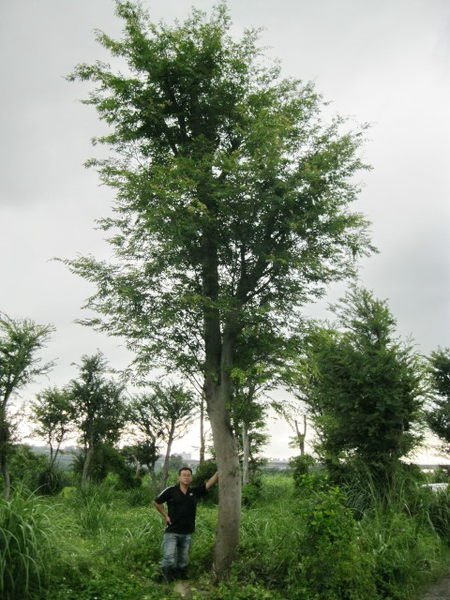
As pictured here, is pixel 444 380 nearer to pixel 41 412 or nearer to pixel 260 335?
pixel 260 335

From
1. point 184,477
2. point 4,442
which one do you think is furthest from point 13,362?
point 184,477

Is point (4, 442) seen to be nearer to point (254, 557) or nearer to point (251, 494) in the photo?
point (251, 494)

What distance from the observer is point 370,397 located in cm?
1060

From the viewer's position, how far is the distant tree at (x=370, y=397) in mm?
10266

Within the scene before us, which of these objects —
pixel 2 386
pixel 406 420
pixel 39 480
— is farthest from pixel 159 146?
pixel 39 480

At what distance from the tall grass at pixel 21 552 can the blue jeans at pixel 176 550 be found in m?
1.84

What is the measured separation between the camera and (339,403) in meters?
10.8

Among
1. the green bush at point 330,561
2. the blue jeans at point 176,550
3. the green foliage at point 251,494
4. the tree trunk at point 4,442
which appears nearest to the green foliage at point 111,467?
the tree trunk at point 4,442

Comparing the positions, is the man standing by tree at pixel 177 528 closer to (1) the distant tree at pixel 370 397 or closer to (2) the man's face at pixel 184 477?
(2) the man's face at pixel 184 477

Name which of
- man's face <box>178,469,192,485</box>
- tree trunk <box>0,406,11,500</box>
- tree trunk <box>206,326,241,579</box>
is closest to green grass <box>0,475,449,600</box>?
tree trunk <box>206,326,241,579</box>

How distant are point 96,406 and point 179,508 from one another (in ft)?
49.6

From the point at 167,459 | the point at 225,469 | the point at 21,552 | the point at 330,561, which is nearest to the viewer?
the point at 21,552

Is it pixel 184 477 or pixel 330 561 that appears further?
pixel 184 477

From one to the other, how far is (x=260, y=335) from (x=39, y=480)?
17.1m
